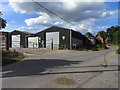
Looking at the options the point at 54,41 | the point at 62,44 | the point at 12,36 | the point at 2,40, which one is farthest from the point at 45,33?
the point at 2,40

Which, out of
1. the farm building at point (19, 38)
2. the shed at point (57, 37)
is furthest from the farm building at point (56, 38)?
the farm building at point (19, 38)

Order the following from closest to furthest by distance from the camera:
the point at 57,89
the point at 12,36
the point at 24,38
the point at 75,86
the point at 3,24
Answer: the point at 57,89
the point at 75,86
the point at 3,24
the point at 24,38
the point at 12,36

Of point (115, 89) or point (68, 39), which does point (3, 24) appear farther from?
point (68, 39)

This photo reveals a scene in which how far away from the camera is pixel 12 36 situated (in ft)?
109

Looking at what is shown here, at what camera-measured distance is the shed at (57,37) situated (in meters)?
25.3

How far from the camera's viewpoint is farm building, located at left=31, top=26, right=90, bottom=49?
25.4 metres

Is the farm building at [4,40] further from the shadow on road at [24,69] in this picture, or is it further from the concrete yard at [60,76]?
the concrete yard at [60,76]

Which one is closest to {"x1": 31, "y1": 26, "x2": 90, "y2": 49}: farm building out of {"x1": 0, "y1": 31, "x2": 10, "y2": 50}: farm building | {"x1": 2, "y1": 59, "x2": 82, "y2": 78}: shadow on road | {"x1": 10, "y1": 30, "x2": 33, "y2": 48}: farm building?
{"x1": 10, "y1": 30, "x2": 33, "y2": 48}: farm building

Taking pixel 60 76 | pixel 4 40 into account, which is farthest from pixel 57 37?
pixel 60 76

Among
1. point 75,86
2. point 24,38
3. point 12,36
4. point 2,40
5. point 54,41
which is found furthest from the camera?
point 12,36

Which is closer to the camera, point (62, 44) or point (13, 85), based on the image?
point (13, 85)

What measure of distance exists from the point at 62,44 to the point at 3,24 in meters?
15.9

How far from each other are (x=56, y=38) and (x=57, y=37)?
0.38m

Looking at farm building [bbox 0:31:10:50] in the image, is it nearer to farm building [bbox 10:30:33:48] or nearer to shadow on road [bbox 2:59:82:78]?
shadow on road [bbox 2:59:82:78]
